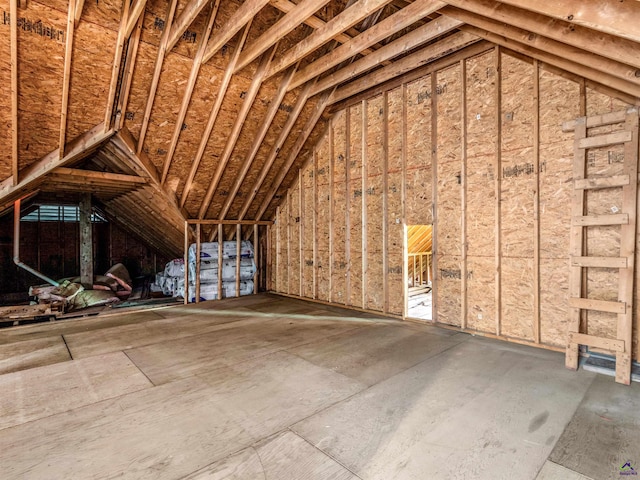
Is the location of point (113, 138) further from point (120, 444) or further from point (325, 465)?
point (325, 465)

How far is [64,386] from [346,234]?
4519mm

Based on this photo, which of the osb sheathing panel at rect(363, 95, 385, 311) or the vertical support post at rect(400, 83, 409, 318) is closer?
the vertical support post at rect(400, 83, 409, 318)

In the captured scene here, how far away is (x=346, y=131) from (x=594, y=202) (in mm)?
3935

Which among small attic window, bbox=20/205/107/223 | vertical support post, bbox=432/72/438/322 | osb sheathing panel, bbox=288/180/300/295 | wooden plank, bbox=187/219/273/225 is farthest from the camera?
small attic window, bbox=20/205/107/223

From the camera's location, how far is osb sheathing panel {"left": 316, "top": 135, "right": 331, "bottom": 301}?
6508mm

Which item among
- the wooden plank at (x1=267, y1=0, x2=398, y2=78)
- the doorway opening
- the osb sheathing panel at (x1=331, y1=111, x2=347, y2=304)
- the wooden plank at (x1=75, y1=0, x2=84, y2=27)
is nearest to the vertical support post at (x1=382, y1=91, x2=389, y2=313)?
the osb sheathing panel at (x1=331, y1=111, x2=347, y2=304)

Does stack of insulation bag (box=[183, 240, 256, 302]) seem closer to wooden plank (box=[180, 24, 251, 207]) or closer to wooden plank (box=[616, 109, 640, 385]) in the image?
wooden plank (box=[180, 24, 251, 207])

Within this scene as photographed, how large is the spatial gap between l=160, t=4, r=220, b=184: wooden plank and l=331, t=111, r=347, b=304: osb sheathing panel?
270cm

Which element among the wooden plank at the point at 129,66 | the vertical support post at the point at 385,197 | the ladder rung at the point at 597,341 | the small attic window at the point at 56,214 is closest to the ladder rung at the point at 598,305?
the ladder rung at the point at 597,341

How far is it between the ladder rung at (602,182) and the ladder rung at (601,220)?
307 mm

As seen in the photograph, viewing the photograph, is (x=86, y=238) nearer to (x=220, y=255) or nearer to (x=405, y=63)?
(x=220, y=255)

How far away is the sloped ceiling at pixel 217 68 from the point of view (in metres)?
2.97

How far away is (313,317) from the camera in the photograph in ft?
18.1

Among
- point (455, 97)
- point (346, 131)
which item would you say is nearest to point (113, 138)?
point (346, 131)
